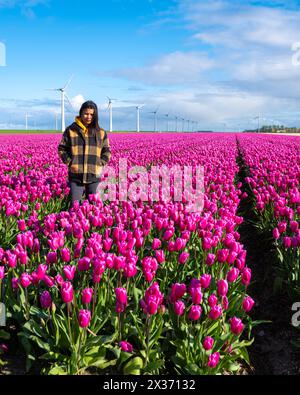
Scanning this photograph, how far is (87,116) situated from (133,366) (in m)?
4.77

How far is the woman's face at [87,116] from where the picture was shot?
23.0 feet

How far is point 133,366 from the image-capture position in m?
3.33

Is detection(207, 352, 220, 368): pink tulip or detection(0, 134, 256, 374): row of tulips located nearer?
detection(207, 352, 220, 368): pink tulip

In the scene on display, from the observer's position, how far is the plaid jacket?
738 centimetres

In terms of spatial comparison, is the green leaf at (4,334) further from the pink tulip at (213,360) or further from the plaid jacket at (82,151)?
the plaid jacket at (82,151)

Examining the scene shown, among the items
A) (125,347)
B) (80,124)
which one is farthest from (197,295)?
(80,124)

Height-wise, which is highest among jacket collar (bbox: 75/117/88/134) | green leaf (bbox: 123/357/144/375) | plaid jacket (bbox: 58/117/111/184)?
jacket collar (bbox: 75/117/88/134)

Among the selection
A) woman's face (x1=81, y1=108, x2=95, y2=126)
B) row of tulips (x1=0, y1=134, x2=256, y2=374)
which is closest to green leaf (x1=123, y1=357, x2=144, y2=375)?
row of tulips (x1=0, y1=134, x2=256, y2=374)

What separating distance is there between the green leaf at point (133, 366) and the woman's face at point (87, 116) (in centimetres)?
465

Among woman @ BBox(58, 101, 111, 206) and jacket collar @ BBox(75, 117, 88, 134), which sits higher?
jacket collar @ BBox(75, 117, 88, 134)

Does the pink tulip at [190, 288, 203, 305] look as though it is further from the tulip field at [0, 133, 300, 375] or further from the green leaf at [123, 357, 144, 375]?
the green leaf at [123, 357, 144, 375]

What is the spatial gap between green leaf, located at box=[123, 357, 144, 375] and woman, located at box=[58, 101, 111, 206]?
4.53m

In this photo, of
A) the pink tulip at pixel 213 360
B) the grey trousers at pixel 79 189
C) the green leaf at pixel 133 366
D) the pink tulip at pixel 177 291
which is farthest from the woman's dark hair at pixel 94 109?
the pink tulip at pixel 213 360
